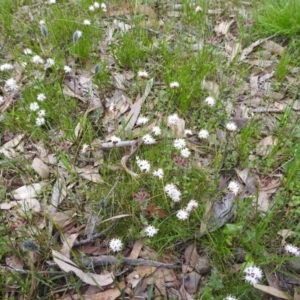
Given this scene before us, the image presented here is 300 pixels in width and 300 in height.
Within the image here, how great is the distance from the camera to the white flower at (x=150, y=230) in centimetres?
171

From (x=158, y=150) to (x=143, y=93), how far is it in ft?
1.86

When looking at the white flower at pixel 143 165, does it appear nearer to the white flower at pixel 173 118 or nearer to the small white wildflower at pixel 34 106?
the white flower at pixel 173 118

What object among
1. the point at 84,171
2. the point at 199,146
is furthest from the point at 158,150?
the point at 84,171

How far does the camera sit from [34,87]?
240 centimetres

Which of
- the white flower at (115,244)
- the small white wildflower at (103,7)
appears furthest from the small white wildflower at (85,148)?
the small white wildflower at (103,7)

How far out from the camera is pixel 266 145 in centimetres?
217

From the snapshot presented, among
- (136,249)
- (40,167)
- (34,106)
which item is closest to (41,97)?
(34,106)

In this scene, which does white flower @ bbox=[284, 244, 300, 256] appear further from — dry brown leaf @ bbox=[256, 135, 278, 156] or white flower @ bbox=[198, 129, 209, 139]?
white flower @ bbox=[198, 129, 209, 139]

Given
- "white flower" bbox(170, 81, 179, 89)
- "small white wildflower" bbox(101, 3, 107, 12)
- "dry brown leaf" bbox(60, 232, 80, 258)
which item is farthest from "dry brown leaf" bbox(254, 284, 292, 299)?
"small white wildflower" bbox(101, 3, 107, 12)

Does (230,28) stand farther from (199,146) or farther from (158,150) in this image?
(158,150)

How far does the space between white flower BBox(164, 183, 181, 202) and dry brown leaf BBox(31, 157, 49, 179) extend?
0.73 meters

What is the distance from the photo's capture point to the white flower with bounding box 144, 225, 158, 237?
5.62ft

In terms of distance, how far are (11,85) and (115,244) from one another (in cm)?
139

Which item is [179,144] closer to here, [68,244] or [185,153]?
[185,153]
